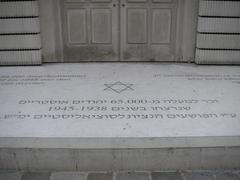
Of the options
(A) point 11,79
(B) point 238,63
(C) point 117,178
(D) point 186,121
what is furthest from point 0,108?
(B) point 238,63

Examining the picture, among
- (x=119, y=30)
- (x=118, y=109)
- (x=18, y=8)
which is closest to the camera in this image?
(x=118, y=109)

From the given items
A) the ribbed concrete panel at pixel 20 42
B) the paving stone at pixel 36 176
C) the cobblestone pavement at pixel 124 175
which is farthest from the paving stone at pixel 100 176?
the ribbed concrete panel at pixel 20 42

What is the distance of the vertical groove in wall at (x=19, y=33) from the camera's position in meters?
7.07

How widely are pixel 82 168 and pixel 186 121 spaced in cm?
153

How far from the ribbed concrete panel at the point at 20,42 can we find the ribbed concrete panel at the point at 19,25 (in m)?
0.11

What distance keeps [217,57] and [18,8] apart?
412 centimetres

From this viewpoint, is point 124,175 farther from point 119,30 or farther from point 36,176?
point 119,30

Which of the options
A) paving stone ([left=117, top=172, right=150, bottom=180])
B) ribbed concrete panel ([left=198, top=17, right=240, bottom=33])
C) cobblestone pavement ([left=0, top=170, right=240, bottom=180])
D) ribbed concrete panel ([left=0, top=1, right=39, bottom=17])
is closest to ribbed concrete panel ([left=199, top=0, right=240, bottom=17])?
ribbed concrete panel ([left=198, top=17, right=240, bottom=33])

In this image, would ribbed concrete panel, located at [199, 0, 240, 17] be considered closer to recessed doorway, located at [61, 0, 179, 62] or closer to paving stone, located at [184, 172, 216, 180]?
recessed doorway, located at [61, 0, 179, 62]

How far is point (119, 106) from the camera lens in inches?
204

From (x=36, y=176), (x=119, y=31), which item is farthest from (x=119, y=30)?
(x=36, y=176)

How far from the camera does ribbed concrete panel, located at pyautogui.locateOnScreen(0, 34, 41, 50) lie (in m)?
7.25

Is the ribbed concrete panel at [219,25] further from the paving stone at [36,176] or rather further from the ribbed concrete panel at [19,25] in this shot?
the paving stone at [36,176]

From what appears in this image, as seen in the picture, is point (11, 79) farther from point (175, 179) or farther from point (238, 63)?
point (238, 63)
